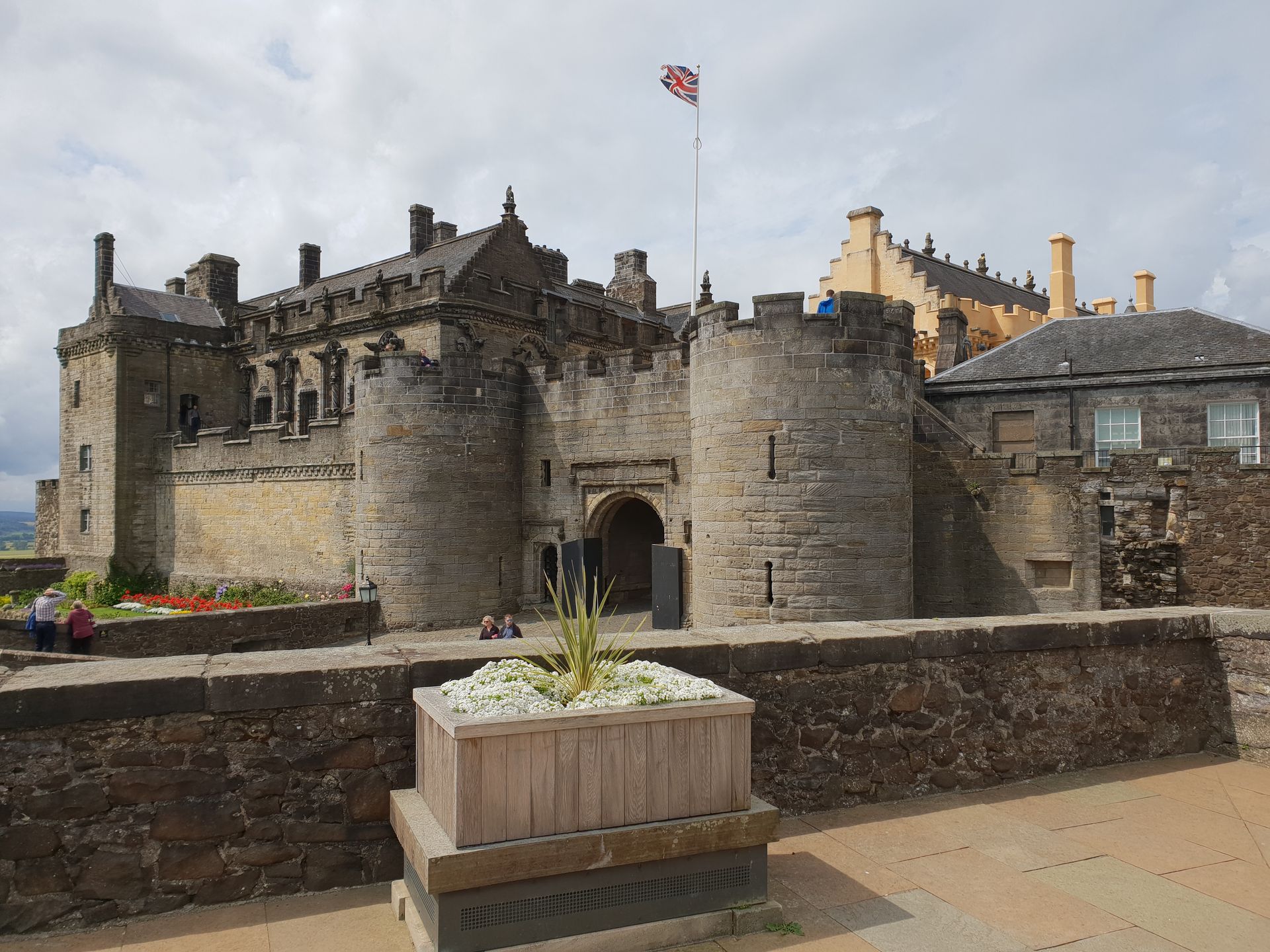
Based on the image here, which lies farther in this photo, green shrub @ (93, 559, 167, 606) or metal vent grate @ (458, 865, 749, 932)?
green shrub @ (93, 559, 167, 606)

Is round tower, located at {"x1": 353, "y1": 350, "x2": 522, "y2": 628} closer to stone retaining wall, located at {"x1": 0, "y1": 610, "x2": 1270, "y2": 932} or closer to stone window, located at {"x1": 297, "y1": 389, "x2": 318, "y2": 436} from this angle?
stone window, located at {"x1": 297, "y1": 389, "x2": 318, "y2": 436}

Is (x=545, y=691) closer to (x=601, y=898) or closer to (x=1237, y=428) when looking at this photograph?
(x=601, y=898)

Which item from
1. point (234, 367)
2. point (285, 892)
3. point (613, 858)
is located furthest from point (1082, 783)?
point (234, 367)

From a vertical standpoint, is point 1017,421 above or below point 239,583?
above

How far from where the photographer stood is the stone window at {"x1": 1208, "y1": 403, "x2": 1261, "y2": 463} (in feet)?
57.1

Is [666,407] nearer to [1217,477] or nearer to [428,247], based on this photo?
[1217,477]

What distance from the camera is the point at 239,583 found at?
29484 millimetres

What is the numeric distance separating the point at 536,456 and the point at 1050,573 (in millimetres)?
11190

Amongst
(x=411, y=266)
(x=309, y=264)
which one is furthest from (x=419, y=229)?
(x=309, y=264)

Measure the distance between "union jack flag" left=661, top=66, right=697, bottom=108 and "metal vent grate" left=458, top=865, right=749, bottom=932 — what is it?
92.1ft

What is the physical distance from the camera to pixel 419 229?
33.3m

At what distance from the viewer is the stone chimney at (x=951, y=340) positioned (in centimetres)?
2247

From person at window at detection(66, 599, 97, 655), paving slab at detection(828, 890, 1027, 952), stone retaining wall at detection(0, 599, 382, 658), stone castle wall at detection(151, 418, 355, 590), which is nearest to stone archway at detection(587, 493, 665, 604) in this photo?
stone retaining wall at detection(0, 599, 382, 658)

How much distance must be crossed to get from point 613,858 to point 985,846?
2326 millimetres
